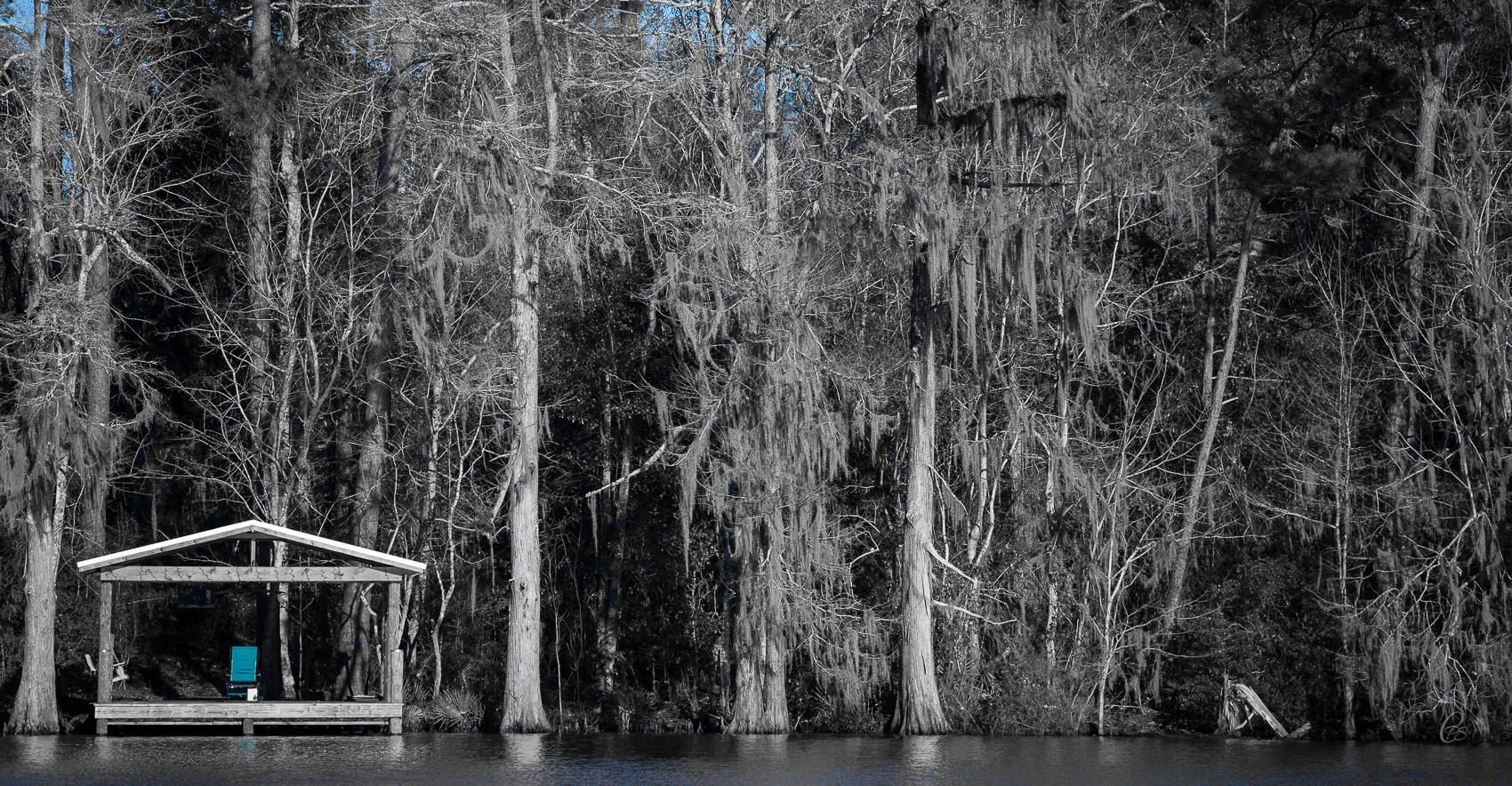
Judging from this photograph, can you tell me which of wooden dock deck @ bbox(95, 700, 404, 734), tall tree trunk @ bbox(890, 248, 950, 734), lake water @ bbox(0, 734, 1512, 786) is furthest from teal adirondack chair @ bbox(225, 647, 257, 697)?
tall tree trunk @ bbox(890, 248, 950, 734)

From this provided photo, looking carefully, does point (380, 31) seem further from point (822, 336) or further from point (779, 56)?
point (822, 336)

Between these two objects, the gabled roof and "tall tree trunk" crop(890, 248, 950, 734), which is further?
"tall tree trunk" crop(890, 248, 950, 734)

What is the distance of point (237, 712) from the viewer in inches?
752

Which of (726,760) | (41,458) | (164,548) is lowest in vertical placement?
(726,760)

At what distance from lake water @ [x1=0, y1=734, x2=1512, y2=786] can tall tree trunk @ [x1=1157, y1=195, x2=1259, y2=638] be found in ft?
7.68

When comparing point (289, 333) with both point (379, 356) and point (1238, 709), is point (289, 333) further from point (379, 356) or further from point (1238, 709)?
point (1238, 709)

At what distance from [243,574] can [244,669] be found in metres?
1.78

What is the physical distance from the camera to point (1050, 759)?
1591 cm

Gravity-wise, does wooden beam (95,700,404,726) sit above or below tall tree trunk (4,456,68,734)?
below

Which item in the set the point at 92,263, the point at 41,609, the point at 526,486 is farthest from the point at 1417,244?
the point at 41,609

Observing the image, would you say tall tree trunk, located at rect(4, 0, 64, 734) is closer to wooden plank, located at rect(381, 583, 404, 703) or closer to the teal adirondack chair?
the teal adirondack chair

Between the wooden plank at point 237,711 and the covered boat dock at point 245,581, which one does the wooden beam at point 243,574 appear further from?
the wooden plank at point 237,711

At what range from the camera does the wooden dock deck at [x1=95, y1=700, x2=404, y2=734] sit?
18875 mm

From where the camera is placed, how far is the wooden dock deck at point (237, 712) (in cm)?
1888
